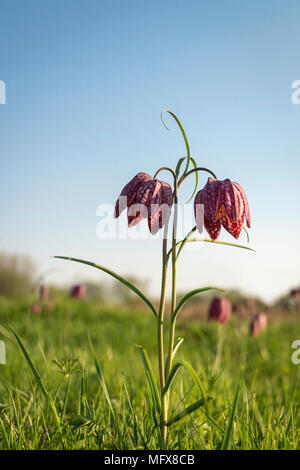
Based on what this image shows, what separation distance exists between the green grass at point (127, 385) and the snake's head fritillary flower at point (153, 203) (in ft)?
1.43

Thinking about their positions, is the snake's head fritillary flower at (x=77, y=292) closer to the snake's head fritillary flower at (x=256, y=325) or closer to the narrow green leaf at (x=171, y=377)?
the snake's head fritillary flower at (x=256, y=325)

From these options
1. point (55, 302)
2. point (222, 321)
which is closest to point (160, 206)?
point (222, 321)

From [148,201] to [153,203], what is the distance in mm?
14

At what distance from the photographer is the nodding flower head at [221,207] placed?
3.76ft

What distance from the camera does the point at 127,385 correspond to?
2.19 meters

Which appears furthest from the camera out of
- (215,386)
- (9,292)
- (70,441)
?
(9,292)

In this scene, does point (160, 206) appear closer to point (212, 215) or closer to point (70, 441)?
point (212, 215)

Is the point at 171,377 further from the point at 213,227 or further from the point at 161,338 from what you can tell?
the point at 213,227

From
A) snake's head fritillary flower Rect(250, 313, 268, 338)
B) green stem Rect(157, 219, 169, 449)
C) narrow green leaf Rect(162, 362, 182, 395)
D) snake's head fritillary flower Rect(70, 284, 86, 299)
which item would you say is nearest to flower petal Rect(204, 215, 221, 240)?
green stem Rect(157, 219, 169, 449)

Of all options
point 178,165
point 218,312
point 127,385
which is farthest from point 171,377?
point 218,312

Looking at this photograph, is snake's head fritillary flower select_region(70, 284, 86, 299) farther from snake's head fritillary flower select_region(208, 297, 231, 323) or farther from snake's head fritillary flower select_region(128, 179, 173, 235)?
snake's head fritillary flower select_region(128, 179, 173, 235)
